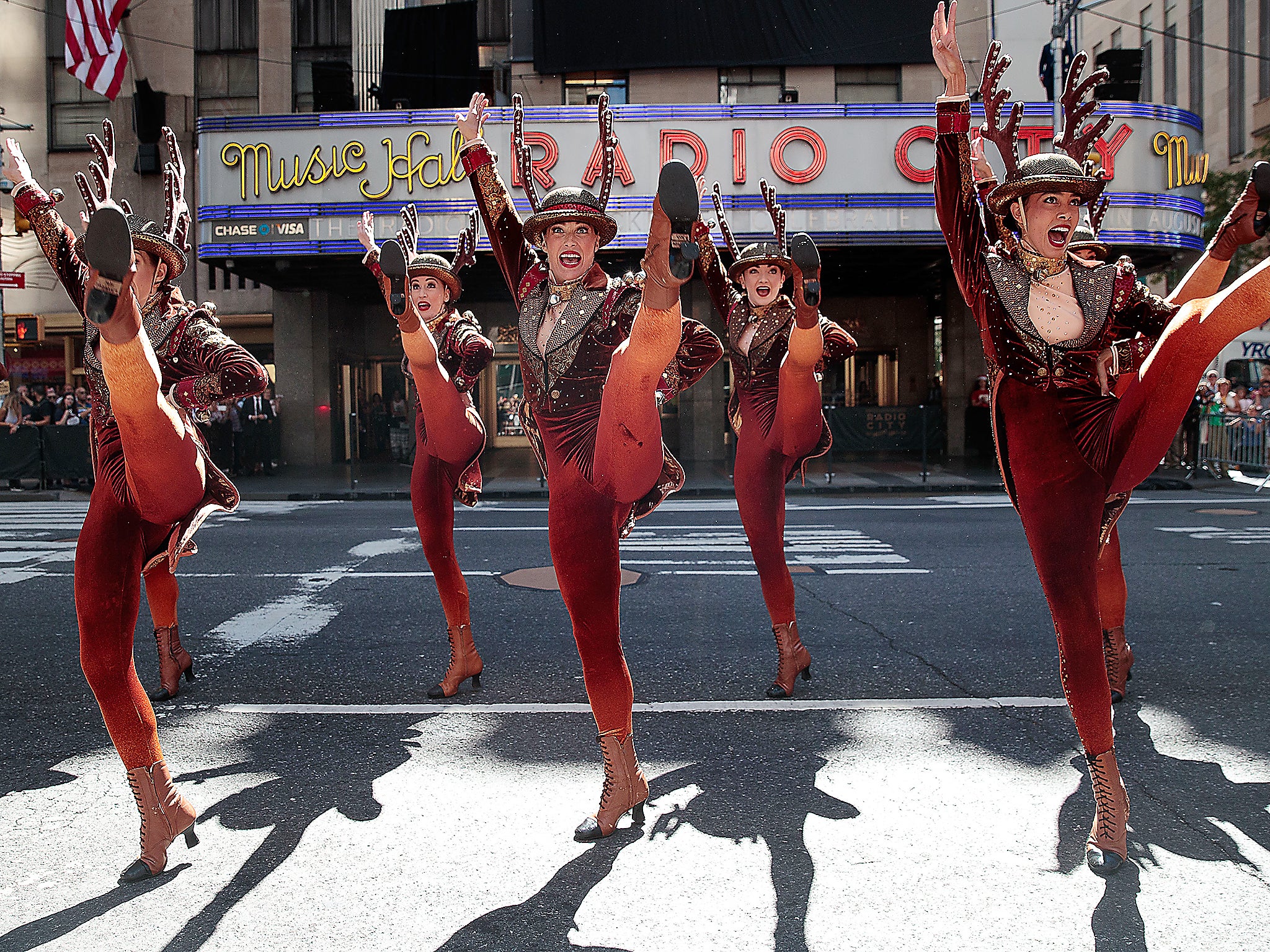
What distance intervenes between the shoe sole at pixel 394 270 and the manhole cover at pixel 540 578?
4.02 metres

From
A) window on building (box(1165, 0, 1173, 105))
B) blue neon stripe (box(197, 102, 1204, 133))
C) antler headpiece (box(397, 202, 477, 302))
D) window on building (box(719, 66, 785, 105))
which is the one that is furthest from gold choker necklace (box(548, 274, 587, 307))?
window on building (box(1165, 0, 1173, 105))

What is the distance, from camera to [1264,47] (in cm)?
3534

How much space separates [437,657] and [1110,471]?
151 inches

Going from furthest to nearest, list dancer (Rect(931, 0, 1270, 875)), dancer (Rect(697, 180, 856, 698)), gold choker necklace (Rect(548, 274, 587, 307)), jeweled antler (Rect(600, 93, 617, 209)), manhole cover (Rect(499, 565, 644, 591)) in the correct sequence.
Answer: manhole cover (Rect(499, 565, 644, 591)), dancer (Rect(697, 180, 856, 698)), gold choker necklace (Rect(548, 274, 587, 307)), jeweled antler (Rect(600, 93, 617, 209)), dancer (Rect(931, 0, 1270, 875))

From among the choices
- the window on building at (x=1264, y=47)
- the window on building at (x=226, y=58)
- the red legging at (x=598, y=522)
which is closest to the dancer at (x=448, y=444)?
the red legging at (x=598, y=522)

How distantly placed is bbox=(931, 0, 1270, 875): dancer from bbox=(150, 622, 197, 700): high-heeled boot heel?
4.11 metres

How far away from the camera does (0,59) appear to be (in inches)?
978

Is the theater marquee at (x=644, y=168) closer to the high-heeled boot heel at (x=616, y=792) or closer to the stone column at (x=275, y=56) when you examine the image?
the stone column at (x=275, y=56)

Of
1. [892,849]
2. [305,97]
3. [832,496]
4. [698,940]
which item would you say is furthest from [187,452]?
[305,97]

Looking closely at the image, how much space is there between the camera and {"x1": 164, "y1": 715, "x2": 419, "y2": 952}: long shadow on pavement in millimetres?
3230

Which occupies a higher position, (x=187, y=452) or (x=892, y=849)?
(x=187, y=452)

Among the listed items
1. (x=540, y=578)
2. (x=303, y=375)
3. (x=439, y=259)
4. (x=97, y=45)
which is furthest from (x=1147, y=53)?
(x=439, y=259)

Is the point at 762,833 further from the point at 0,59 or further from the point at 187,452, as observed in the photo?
the point at 0,59

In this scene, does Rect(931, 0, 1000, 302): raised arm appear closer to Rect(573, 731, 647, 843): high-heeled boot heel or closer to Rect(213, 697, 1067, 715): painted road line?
Rect(573, 731, 647, 843): high-heeled boot heel
